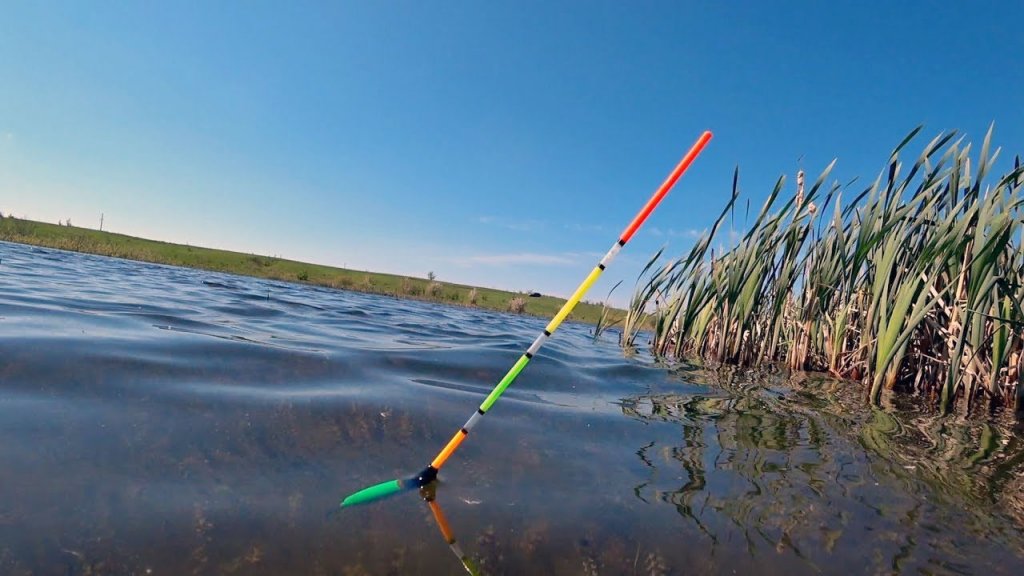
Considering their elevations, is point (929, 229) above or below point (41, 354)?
above

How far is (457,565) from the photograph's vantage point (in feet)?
4.82

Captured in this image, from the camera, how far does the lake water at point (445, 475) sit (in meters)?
1.51

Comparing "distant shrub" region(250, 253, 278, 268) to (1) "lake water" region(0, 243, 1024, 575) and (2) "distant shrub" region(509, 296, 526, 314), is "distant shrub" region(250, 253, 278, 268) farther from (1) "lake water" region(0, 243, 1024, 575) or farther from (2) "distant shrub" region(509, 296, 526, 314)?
(1) "lake water" region(0, 243, 1024, 575)

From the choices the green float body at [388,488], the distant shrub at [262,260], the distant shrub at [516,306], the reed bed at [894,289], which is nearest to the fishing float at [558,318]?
the green float body at [388,488]

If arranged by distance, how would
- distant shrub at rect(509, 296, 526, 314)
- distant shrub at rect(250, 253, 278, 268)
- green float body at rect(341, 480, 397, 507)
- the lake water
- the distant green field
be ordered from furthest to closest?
distant shrub at rect(250, 253, 278, 268)
the distant green field
distant shrub at rect(509, 296, 526, 314)
green float body at rect(341, 480, 397, 507)
the lake water

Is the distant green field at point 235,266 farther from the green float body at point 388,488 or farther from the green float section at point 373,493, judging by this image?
the green float section at point 373,493

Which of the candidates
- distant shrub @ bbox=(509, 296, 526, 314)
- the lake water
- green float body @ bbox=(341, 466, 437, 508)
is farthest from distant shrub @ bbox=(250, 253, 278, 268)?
green float body @ bbox=(341, 466, 437, 508)

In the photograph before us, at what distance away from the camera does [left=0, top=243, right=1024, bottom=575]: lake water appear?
1507 mm

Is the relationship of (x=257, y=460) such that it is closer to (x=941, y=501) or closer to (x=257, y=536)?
(x=257, y=536)

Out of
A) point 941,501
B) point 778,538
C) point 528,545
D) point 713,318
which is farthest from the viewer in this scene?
point 713,318

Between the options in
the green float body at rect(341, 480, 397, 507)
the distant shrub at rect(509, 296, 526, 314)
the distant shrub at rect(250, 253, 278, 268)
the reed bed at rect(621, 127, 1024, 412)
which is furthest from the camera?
the distant shrub at rect(250, 253, 278, 268)

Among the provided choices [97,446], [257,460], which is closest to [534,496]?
[257,460]

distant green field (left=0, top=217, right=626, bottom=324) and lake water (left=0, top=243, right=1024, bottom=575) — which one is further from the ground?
distant green field (left=0, top=217, right=626, bottom=324)

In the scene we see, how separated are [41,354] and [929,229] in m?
7.07
